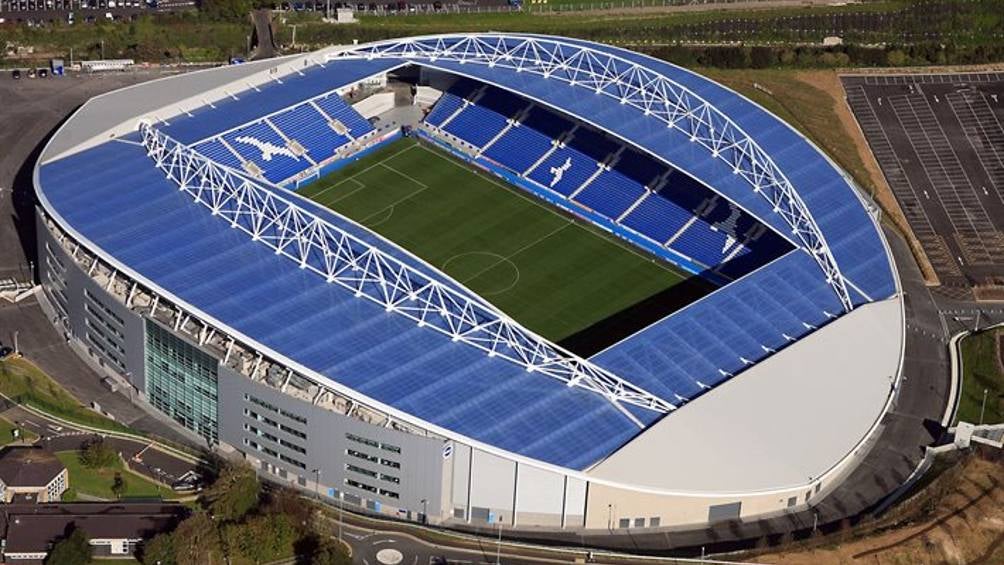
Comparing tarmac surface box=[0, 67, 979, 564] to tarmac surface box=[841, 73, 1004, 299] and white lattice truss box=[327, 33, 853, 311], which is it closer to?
tarmac surface box=[841, 73, 1004, 299]

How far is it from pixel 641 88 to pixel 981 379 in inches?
1815

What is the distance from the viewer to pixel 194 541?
126875 millimetres

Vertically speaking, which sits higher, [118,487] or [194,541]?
[194,541]

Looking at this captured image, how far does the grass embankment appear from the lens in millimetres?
145125

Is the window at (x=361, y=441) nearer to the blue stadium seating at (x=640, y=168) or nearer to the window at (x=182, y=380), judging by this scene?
the window at (x=182, y=380)

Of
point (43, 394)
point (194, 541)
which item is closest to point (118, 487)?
point (194, 541)

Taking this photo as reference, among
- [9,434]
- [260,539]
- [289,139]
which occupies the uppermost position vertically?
[289,139]

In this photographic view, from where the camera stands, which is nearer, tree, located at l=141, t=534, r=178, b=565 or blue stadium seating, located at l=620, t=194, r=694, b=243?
tree, located at l=141, t=534, r=178, b=565

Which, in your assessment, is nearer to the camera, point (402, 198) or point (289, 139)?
point (402, 198)

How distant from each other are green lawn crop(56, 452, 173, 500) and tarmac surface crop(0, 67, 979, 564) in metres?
4.74

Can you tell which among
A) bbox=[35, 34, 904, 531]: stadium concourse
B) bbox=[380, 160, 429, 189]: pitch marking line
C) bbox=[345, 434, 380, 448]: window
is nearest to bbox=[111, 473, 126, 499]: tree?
bbox=[35, 34, 904, 531]: stadium concourse

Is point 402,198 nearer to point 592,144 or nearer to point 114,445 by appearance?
point 592,144

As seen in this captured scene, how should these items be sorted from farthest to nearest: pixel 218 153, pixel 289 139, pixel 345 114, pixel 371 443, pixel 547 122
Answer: pixel 345 114 < pixel 547 122 < pixel 289 139 < pixel 218 153 < pixel 371 443

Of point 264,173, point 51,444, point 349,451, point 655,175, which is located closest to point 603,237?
point 655,175
